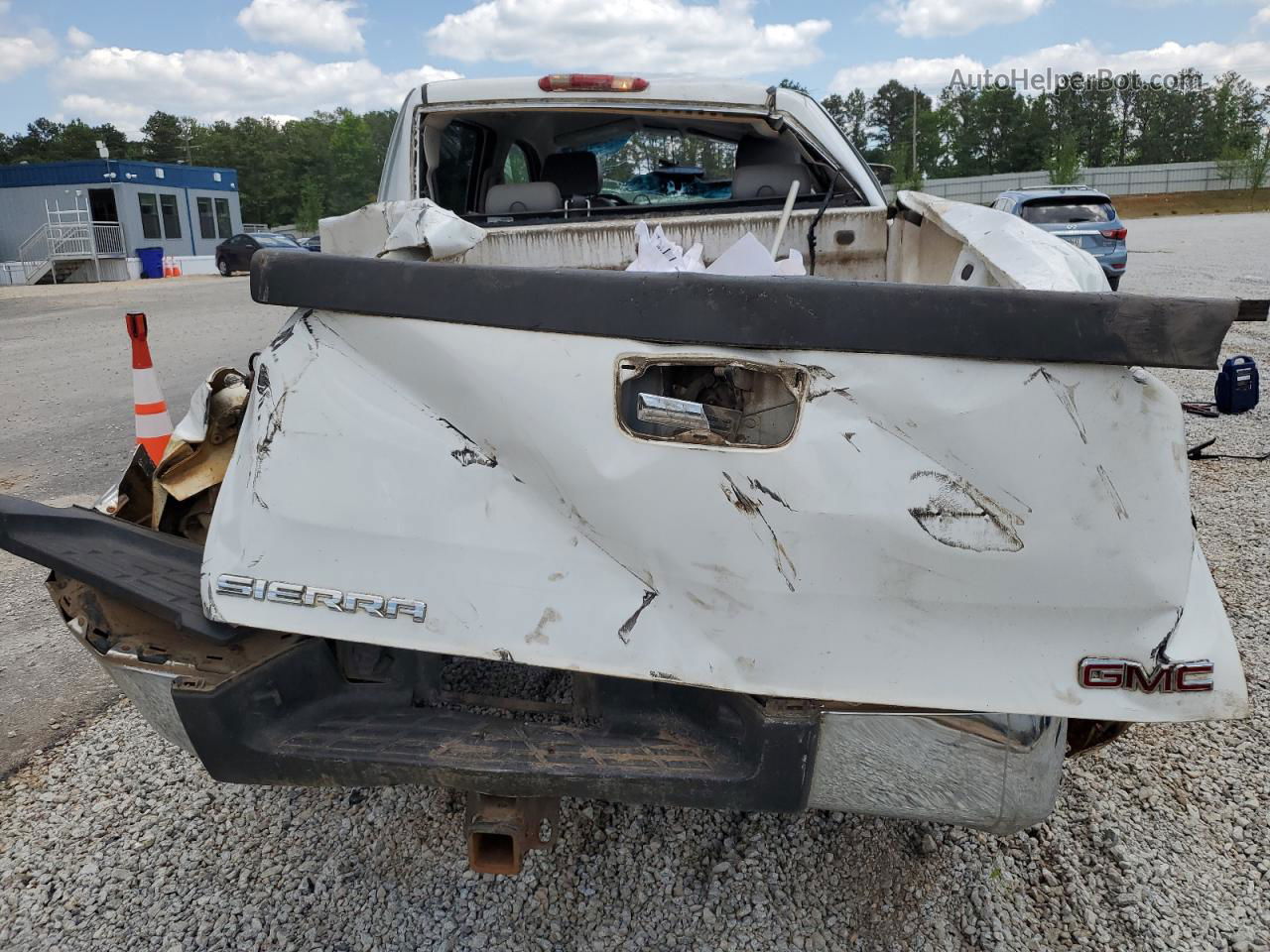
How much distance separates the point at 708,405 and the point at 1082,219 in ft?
53.2

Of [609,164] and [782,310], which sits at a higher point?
[609,164]

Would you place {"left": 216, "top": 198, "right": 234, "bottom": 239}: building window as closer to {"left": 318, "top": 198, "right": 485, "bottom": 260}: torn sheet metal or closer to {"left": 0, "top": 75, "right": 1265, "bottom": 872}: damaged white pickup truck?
{"left": 318, "top": 198, "right": 485, "bottom": 260}: torn sheet metal

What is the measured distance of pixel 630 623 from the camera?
1810 millimetres

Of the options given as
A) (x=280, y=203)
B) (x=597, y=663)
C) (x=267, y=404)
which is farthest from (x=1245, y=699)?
(x=280, y=203)

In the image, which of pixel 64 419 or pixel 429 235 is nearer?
pixel 429 235

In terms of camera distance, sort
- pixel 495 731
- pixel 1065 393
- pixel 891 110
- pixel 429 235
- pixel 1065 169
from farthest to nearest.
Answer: pixel 891 110 < pixel 1065 169 < pixel 429 235 < pixel 495 731 < pixel 1065 393

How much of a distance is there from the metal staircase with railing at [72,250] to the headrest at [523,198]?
36241mm

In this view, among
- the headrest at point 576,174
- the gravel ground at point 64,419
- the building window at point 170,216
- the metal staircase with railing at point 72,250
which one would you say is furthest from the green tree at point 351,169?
the headrest at point 576,174

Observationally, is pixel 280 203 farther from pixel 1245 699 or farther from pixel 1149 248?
pixel 1245 699

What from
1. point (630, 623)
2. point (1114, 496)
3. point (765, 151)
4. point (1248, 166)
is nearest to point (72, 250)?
point (765, 151)

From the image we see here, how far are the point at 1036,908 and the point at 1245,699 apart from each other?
92cm

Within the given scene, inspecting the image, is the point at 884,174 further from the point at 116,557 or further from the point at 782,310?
the point at 116,557

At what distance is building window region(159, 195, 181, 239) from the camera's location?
41062 mm

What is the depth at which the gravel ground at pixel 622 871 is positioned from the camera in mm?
2268
